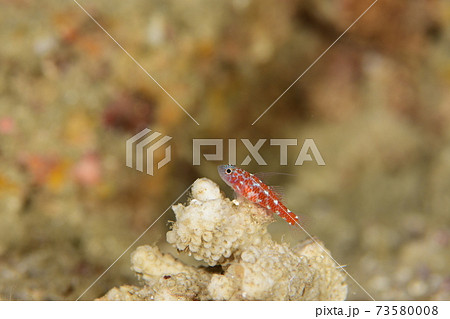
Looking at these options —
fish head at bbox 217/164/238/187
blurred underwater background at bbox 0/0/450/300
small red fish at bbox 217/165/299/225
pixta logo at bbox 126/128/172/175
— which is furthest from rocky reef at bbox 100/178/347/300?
pixta logo at bbox 126/128/172/175

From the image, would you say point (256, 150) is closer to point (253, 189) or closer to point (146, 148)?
point (146, 148)

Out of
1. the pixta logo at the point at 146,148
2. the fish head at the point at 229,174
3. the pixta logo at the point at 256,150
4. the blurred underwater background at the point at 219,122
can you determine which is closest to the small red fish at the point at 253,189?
the fish head at the point at 229,174

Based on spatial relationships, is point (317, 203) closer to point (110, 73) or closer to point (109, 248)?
point (109, 248)

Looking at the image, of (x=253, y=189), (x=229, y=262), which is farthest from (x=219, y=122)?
(x=229, y=262)

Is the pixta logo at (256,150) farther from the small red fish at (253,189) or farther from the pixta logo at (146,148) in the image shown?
the small red fish at (253,189)

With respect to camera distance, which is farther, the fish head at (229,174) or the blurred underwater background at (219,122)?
the blurred underwater background at (219,122)

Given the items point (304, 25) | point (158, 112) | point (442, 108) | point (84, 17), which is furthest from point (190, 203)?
point (442, 108)

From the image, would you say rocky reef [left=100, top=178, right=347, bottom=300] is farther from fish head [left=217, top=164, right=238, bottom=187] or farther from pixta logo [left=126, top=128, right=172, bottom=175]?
pixta logo [left=126, top=128, right=172, bottom=175]
